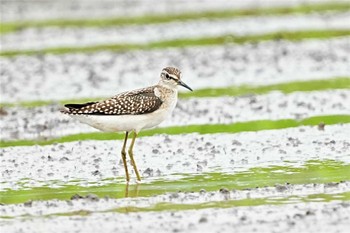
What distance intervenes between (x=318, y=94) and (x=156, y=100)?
8.15 metres

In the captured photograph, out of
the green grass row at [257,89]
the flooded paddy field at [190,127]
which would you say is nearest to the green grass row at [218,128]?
the flooded paddy field at [190,127]

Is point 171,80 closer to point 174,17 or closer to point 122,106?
point 122,106

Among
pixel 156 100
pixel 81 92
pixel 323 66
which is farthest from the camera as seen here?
pixel 323 66

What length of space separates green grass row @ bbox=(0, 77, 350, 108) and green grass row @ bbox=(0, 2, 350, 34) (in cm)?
1454

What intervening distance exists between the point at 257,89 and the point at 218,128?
16.4ft

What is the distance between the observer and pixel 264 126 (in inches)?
842

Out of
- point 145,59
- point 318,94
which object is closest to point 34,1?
point 145,59

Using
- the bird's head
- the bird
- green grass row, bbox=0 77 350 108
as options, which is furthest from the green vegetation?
green grass row, bbox=0 77 350 108

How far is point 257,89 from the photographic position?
2620 cm

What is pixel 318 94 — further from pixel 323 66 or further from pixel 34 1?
pixel 34 1

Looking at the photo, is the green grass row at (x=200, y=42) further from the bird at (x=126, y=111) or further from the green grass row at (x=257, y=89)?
the bird at (x=126, y=111)

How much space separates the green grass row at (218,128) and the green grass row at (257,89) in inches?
146

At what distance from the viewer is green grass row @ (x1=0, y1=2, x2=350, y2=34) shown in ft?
135

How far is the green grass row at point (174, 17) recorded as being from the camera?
41.2 metres
